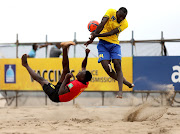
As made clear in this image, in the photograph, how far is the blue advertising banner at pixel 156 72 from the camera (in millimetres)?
10164

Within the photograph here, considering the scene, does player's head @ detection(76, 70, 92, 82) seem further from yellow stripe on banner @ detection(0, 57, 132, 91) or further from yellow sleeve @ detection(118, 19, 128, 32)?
yellow stripe on banner @ detection(0, 57, 132, 91)

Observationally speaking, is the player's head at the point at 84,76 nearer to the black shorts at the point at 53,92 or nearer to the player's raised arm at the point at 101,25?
the black shorts at the point at 53,92

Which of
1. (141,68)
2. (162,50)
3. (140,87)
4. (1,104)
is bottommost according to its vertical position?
(1,104)

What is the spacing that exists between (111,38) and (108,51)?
0.29m

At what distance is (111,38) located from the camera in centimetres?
613

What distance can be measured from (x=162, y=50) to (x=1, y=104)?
669cm

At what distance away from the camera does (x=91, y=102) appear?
10.8 metres

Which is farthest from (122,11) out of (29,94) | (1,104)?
(1,104)

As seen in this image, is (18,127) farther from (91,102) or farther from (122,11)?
(91,102)

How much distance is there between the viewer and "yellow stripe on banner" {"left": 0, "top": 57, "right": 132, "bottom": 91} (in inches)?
414

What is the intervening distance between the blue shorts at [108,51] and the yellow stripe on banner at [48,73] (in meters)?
4.38

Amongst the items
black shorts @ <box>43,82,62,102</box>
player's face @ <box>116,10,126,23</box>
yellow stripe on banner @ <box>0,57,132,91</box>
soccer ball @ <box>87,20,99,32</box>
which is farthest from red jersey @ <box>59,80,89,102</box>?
yellow stripe on banner @ <box>0,57,132,91</box>

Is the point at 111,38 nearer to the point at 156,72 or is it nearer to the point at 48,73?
the point at 156,72

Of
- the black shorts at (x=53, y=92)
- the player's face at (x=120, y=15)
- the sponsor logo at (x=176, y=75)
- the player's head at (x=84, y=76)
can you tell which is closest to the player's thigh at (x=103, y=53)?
the player's head at (x=84, y=76)
